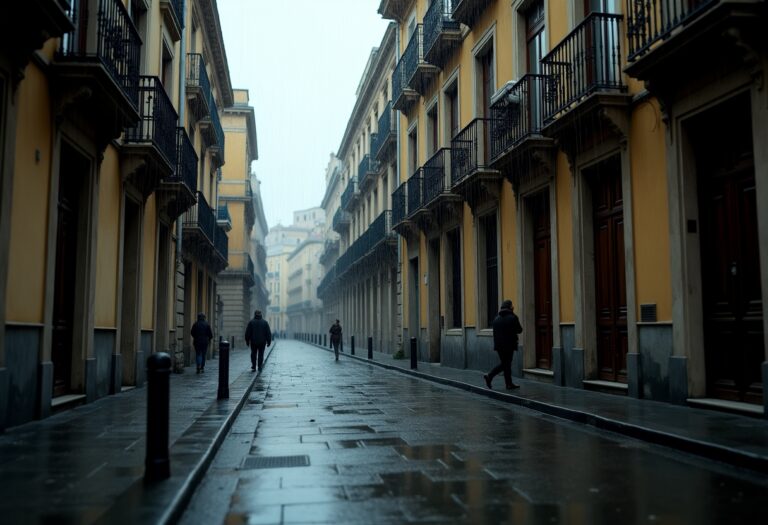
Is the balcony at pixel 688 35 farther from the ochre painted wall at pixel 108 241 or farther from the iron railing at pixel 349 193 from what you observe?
the iron railing at pixel 349 193

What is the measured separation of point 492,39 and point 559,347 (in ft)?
26.3

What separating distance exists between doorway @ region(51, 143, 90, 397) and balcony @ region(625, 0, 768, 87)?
789 cm

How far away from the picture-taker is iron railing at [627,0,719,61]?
355 inches

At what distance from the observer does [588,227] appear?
12812mm

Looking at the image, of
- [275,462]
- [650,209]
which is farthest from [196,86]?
[275,462]

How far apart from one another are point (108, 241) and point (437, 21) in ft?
39.0

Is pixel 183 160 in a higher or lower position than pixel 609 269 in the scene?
higher

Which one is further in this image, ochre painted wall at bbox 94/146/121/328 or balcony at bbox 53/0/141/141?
ochre painted wall at bbox 94/146/121/328

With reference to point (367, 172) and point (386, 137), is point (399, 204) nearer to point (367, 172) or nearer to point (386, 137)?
point (386, 137)

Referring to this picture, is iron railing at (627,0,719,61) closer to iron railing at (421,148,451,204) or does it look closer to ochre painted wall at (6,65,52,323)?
ochre painted wall at (6,65,52,323)

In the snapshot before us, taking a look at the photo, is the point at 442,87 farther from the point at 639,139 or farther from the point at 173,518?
the point at 173,518

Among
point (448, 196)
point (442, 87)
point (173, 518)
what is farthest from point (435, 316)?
point (173, 518)

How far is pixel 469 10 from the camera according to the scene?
59.4ft

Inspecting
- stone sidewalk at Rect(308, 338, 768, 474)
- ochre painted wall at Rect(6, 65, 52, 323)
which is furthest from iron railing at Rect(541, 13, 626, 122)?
ochre painted wall at Rect(6, 65, 52, 323)
